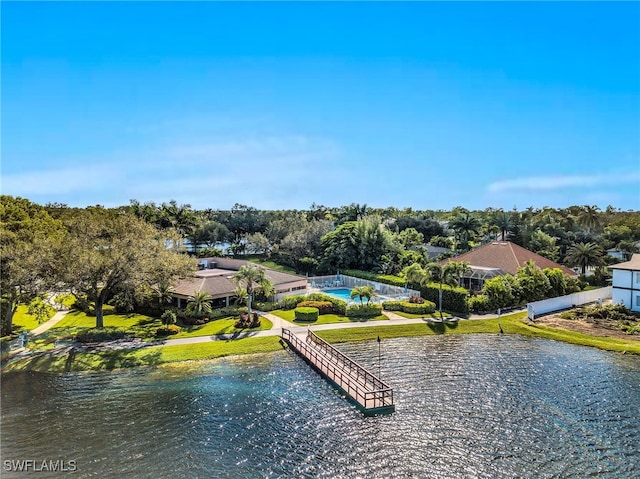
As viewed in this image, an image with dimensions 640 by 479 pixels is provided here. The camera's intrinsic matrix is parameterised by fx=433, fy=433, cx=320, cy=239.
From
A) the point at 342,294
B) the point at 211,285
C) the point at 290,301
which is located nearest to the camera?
the point at 211,285

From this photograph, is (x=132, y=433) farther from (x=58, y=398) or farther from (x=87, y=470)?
(x=58, y=398)

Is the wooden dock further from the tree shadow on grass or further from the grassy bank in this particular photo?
the tree shadow on grass

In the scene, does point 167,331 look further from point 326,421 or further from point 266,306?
point 326,421

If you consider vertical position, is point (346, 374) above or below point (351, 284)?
below

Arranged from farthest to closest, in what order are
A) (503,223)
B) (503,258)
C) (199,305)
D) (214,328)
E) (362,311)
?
1. (503,223)
2. (503,258)
3. (362,311)
4. (199,305)
5. (214,328)

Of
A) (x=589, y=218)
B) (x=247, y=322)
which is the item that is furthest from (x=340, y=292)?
(x=589, y=218)

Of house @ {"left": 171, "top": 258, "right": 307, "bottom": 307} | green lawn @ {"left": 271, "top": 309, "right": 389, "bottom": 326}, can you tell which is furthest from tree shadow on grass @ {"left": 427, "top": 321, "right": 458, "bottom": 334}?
house @ {"left": 171, "top": 258, "right": 307, "bottom": 307}

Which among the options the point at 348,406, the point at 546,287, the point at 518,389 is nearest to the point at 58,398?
the point at 348,406

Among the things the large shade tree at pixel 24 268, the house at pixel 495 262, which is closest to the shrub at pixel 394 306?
the house at pixel 495 262
